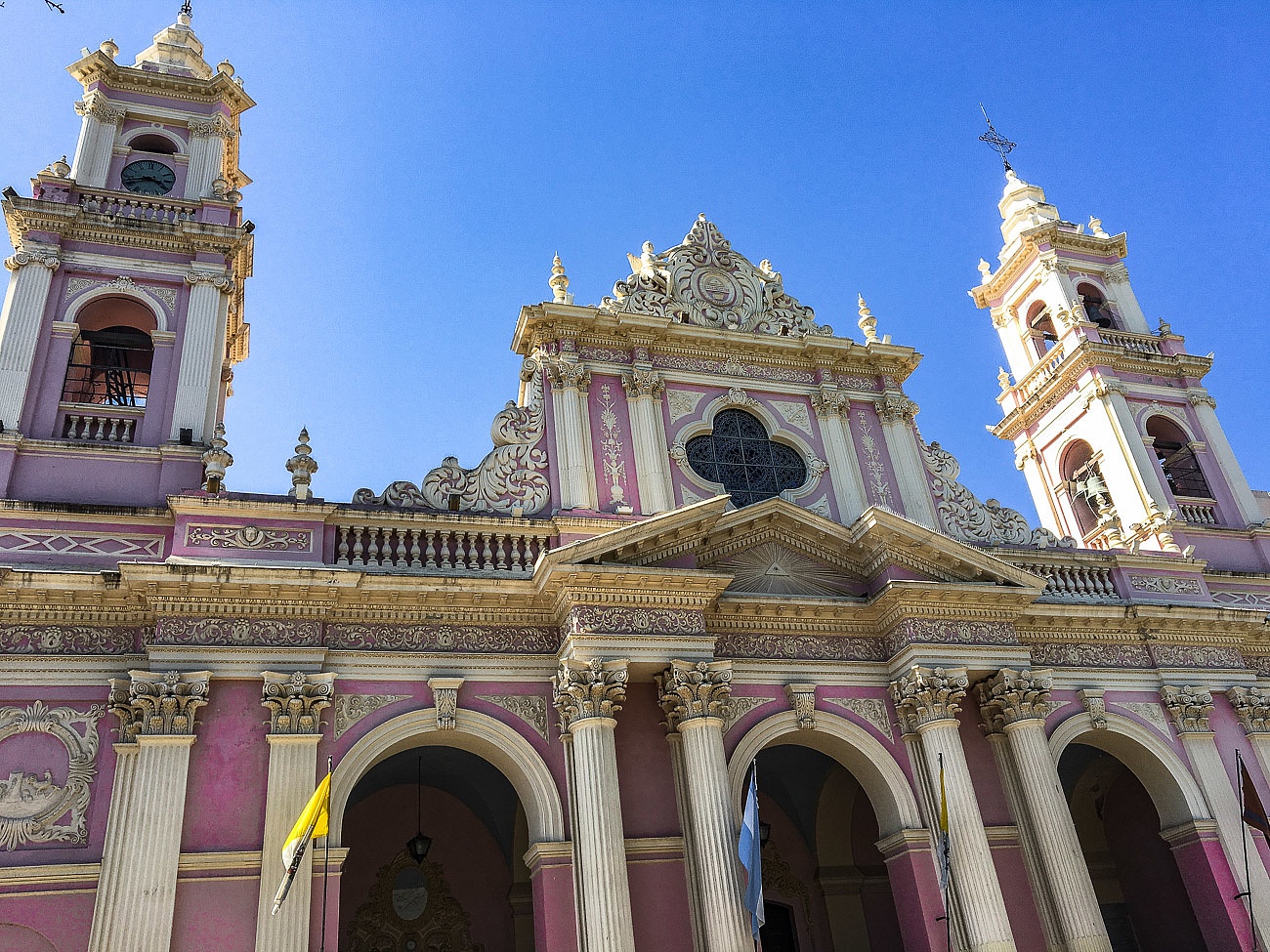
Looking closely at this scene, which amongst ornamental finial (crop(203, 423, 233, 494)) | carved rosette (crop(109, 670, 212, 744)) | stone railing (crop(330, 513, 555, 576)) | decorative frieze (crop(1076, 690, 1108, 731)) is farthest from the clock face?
decorative frieze (crop(1076, 690, 1108, 731))

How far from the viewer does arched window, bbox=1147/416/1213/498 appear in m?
21.5

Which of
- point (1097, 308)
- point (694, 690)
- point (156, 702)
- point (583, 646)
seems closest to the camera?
point (156, 702)

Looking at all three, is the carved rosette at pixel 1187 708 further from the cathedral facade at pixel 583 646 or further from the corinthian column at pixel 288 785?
the corinthian column at pixel 288 785

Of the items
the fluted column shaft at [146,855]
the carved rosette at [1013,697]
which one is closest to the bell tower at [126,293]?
the fluted column shaft at [146,855]

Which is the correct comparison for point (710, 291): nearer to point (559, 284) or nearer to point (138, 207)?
point (559, 284)

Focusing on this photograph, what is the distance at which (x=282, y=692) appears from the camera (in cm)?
1236

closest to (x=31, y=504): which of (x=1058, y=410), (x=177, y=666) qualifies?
(x=177, y=666)

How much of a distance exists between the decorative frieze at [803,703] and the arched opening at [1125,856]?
6408 millimetres

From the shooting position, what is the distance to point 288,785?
470 inches

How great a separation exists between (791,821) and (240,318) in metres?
13.7

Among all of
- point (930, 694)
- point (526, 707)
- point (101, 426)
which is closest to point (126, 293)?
point (101, 426)

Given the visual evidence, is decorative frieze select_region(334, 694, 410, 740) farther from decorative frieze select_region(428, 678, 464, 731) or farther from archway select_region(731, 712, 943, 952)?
archway select_region(731, 712, 943, 952)

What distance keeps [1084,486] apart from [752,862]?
44.7 ft

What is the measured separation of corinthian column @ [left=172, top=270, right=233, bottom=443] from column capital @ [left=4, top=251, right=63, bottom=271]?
1912 millimetres
